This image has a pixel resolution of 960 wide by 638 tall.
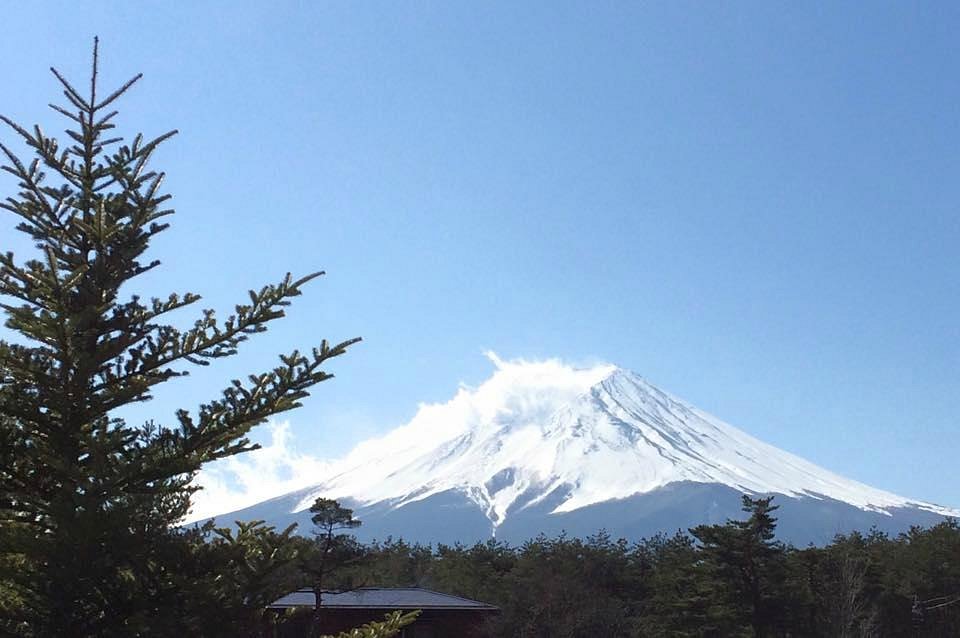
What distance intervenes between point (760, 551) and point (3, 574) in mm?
32196

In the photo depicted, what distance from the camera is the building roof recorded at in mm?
28784

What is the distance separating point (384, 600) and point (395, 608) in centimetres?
172

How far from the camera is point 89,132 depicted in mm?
6680

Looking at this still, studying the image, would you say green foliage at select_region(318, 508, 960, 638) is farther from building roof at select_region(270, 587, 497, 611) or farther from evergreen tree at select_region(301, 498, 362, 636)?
building roof at select_region(270, 587, 497, 611)

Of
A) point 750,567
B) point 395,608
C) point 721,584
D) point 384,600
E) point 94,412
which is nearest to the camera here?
point 94,412

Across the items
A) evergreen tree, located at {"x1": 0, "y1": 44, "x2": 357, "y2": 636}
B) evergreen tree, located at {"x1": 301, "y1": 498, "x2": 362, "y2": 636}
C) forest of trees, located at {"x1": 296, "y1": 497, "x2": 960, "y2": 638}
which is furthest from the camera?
forest of trees, located at {"x1": 296, "y1": 497, "x2": 960, "y2": 638}

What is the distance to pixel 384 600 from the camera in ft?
98.8

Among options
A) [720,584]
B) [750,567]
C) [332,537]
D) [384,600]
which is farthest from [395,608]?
[750,567]

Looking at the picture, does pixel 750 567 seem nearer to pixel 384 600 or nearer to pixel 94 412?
pixel 384 600

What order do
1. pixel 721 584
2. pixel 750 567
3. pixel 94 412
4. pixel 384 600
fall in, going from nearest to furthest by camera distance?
pixel 94 412 → pixel 384 600 → pixel 721 584 → pixel 750 567

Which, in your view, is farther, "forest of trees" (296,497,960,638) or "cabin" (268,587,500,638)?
"forest of trees" (296,497,960,638)

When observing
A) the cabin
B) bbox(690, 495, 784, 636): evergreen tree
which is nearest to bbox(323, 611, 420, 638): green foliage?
the cabin

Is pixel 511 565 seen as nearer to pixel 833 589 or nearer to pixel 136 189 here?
pixel 833 589

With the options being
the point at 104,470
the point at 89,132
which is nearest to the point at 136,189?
the point at 89,132
